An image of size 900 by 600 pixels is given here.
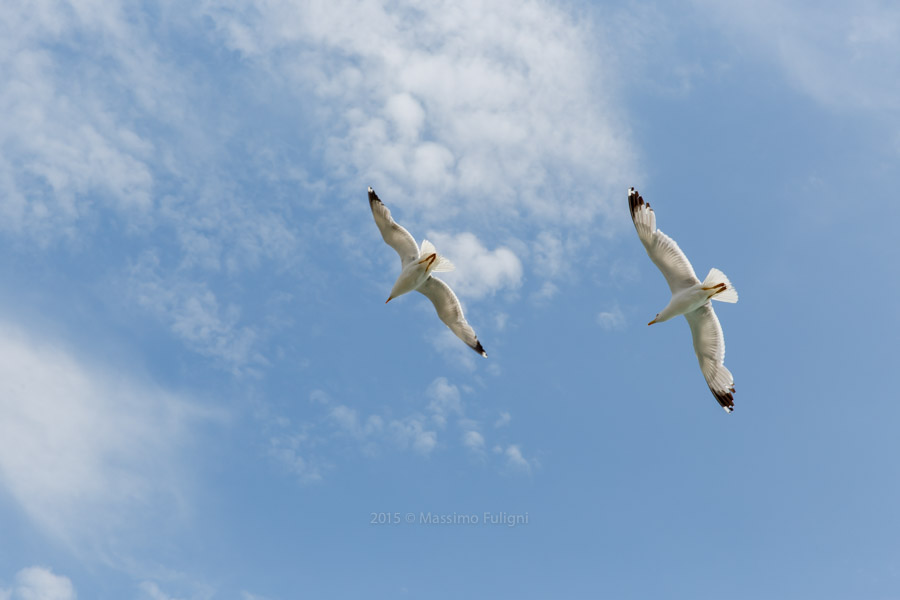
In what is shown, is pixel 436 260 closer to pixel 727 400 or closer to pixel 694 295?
pixel 694 295

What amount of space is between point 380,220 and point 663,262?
6.96 metres

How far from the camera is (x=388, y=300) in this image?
1967 centimetres

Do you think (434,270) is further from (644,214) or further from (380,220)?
(644,214)

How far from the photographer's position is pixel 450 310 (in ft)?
65.9

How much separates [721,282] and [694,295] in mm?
634

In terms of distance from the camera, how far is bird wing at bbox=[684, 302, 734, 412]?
1749cm

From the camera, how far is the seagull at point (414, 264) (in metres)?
18.5

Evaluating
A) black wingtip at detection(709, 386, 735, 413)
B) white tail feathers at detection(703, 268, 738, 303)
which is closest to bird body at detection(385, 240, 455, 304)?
white tail feathers at detection(703, 268, 738, 303)

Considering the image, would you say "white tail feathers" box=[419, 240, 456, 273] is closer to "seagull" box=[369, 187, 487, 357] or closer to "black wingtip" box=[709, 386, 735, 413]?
"seagull" box=[369, 187, 487, 357]

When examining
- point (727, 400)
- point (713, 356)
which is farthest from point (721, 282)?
point (727, 400)

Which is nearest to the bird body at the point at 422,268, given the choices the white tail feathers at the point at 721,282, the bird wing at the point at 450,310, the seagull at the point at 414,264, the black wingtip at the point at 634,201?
the seagull at the point at 414,264

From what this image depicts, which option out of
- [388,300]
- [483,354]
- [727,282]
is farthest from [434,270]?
[727,282]

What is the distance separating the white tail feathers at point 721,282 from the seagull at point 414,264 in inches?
242

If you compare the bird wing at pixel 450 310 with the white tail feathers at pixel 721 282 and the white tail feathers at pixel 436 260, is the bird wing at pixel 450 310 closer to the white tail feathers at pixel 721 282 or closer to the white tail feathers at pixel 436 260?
the white tail feathers at pixel 436 260
